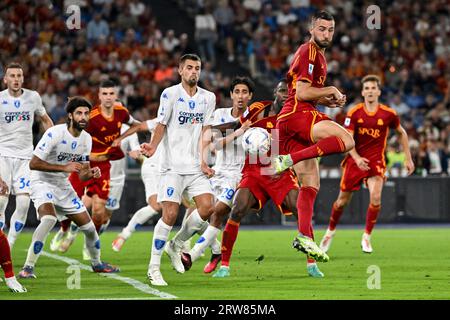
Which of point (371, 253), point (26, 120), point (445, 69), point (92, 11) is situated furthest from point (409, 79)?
point (26, 120)

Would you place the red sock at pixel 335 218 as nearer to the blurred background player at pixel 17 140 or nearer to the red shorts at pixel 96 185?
the red shorts at pixel 96 185

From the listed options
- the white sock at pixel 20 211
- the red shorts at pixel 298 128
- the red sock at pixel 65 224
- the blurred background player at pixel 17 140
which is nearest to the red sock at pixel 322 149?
the red shorts at pixel 298 128

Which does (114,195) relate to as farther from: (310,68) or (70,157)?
(310,68)

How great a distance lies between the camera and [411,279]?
11.2 m

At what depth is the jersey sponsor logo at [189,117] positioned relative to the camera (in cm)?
1117

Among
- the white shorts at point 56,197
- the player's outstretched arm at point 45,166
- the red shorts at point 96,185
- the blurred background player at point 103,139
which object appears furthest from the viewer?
the red shorts at point 96,185

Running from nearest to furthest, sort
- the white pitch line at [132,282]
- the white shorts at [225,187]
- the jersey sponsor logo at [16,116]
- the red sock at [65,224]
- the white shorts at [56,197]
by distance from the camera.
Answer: the white pitch line at [132,282]
the white shorts at [56,197]
the white shorts at [225,187]
the jersey sponsor logo at [16,116]
the red sock at [65,224]

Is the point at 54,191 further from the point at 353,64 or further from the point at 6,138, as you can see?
the point at 353,64

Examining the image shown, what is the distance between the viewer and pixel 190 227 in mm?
11711

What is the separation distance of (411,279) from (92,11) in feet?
57.8

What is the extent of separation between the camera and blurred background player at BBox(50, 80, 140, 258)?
15188 mm

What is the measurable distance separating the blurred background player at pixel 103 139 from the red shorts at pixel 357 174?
131 inches

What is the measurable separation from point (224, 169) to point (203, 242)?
46.9 inches

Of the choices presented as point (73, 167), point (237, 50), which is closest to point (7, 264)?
point (73, 167)
